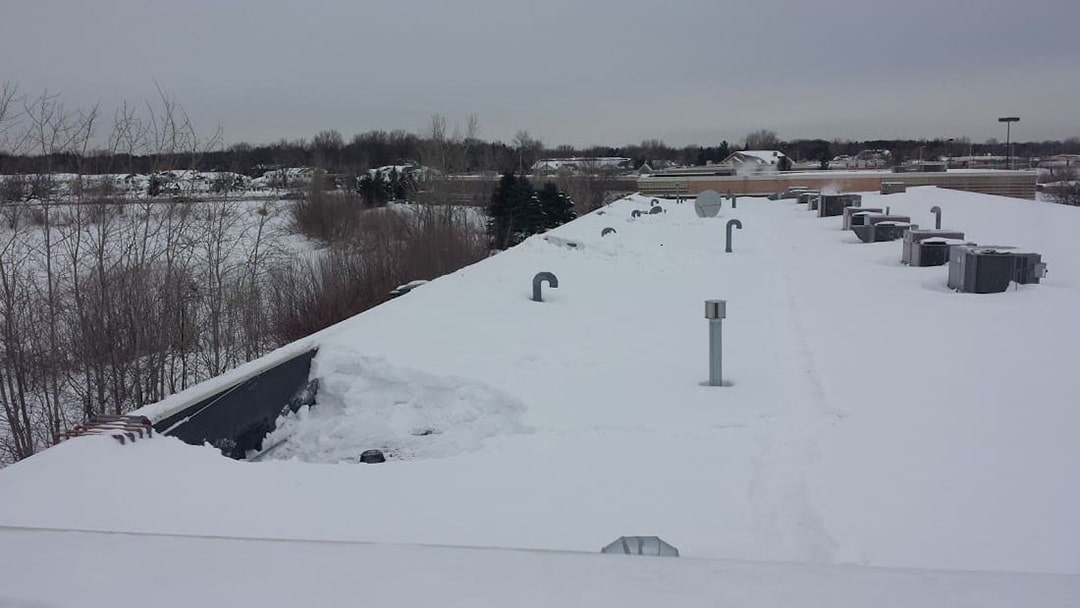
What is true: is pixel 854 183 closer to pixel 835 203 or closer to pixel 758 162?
pixel 835 203

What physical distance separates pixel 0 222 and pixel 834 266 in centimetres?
1344

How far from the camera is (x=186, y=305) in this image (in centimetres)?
1362

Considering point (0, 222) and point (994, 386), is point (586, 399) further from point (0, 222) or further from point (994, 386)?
point (0, 222)

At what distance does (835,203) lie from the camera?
29719 millimetres

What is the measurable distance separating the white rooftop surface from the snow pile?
1.0 inches

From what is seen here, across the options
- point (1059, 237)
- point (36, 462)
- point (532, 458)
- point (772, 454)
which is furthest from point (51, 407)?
point (1059, 237)

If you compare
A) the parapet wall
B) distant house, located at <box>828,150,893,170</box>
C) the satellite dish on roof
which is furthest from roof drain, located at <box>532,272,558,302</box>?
distant house, located at <box>828,150,893,170</box>

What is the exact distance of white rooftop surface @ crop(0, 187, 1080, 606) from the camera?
2.41 meters

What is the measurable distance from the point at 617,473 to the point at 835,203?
2706 cm

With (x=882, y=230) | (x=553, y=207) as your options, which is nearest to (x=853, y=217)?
(x=882, y=230)

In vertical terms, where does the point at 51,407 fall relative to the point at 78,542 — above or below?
below

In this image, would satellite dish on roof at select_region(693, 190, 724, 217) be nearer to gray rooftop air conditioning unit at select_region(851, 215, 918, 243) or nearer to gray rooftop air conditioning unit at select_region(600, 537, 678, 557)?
gray rooftop air conditioning unit at select_region(851, 215, 918, 243)

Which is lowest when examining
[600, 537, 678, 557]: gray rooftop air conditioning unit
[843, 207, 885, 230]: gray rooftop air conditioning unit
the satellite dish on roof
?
[600, 537, 678, 557]: gray rooftop air conditioning unit

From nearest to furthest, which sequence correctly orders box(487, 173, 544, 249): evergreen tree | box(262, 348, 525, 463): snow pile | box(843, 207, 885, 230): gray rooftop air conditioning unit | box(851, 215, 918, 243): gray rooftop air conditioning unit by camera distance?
box(262, 348, 525, 463): snow pile < box(851, 215, 918, 243): gray rooftop air conditioning unit < box(843, 207, 885, 230): gray rooftop air conditioning unit < box(487, 173, 544, 249): evergreen tree
